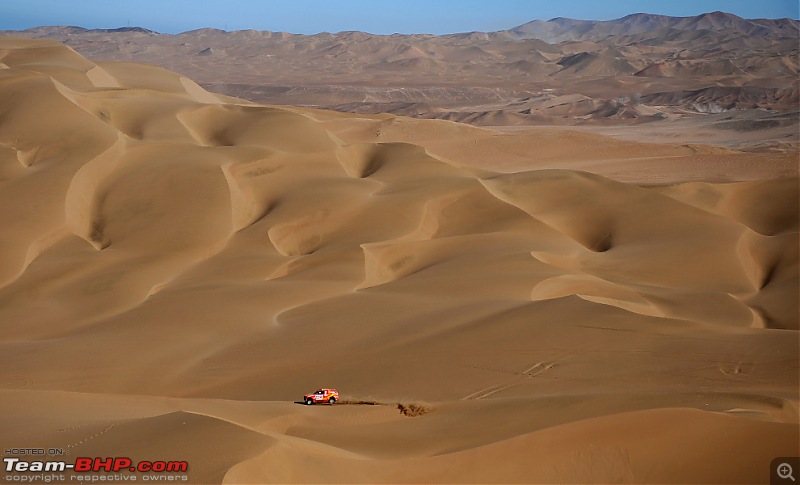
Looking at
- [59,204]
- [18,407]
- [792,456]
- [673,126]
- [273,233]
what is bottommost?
[792,456]

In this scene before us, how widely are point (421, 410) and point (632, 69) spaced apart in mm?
104935

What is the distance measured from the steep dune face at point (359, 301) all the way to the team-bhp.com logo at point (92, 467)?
0.18m

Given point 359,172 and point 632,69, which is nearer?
point 359,172

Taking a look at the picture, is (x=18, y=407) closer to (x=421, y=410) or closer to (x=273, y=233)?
(x=421, y=410)

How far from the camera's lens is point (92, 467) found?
591 cm

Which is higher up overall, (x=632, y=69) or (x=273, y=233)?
(x=632, y=69)

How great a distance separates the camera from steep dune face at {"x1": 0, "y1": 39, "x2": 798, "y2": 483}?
649 centimetres

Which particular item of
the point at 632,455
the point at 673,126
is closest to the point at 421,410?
the point at 632,455

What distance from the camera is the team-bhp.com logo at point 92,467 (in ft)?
18.7

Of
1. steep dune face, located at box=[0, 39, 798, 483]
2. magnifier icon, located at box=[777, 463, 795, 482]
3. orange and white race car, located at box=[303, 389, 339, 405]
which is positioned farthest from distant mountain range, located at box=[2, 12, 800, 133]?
magnifier icon, located at box=[777, 463, 795, 482]

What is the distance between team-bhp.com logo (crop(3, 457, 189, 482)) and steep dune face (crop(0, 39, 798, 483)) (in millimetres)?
184

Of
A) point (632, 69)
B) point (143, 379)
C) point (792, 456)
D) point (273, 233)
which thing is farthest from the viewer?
point (632, 69)

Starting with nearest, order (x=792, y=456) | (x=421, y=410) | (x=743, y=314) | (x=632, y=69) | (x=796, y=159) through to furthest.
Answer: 1. (x=792, y=456)
2. (x=421, y=410)
3. (x=743, y=314)
4. (x=796, y=159)
5. (x=632, y=69)

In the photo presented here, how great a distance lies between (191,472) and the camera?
5.56 metres
